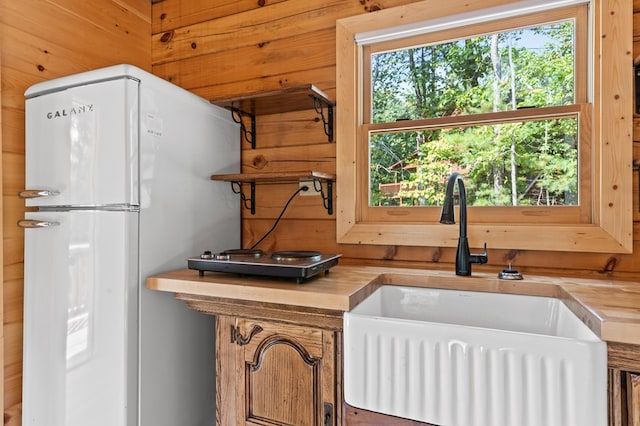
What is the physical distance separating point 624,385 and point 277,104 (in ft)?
5.15

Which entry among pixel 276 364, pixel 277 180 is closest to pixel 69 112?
pixel 277 180

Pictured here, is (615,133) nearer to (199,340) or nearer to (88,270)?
(199,340)

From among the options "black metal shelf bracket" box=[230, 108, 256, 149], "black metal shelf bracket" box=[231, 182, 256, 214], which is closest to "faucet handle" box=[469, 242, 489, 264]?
"black metal shelf bracket" box=[231, 182, 256, 214]

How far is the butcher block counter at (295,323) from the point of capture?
1.10 metres

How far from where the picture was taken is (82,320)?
4.36ft

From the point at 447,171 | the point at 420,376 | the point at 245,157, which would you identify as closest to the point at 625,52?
the point at 447,171

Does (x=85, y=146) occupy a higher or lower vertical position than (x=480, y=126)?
lower

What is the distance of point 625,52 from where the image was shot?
135cm

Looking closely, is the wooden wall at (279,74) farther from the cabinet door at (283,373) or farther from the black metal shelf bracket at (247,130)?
the cabinet door at (283,373)

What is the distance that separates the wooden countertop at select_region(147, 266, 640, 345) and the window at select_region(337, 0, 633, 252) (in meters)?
0.23

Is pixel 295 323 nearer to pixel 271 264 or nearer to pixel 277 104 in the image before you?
pixel 271 264

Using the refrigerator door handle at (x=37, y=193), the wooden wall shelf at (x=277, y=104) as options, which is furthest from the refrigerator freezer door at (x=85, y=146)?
the wooden wall shelf at (x=277, y=104)

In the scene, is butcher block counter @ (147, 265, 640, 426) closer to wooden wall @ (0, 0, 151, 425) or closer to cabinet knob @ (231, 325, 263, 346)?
cabinet knob @ (231, 325, 263, 346)

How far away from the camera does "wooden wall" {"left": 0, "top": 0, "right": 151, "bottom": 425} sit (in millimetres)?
1497
